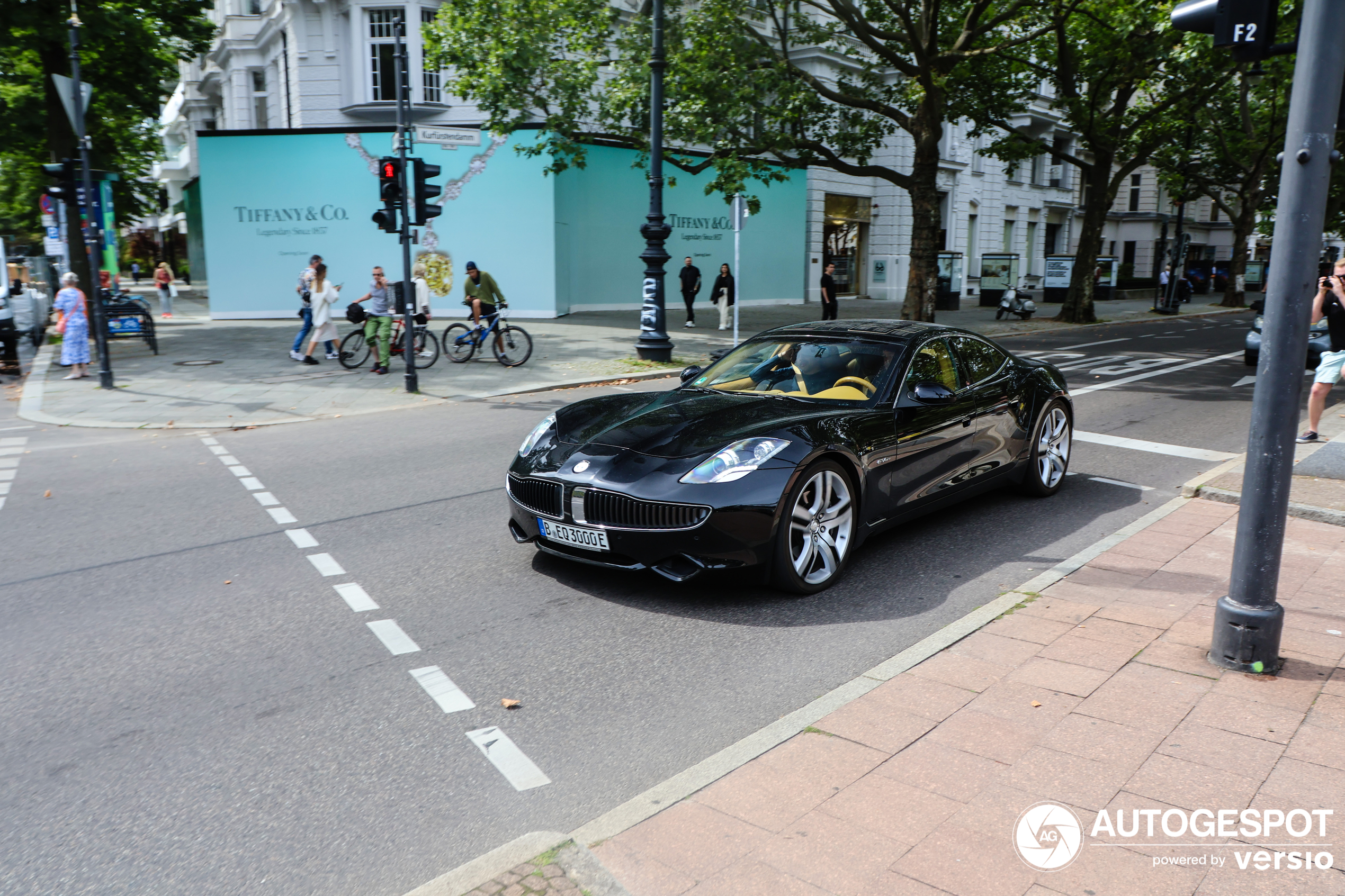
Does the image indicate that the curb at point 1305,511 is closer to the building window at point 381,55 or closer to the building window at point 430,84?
the building window at point 430,84

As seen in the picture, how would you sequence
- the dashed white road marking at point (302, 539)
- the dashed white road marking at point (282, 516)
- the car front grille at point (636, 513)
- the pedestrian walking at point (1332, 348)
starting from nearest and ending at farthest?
1. the car front grille at point (636, 513)
2. the dashed white road marking at point (302, 539)
3. the dashed white road marking at point (282, 516)
4. the pedestrian walking at point (1332, 348)

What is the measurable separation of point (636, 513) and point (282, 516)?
357cm

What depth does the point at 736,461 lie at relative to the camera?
504cm

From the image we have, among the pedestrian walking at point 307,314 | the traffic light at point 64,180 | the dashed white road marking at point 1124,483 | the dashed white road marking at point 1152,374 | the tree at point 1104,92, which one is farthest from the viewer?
the tree at point 1104,92

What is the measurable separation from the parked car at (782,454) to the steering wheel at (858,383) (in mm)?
12

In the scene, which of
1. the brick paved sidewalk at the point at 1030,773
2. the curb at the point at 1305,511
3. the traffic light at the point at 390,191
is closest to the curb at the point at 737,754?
the brick paved sidewalk at the point at 1030,773

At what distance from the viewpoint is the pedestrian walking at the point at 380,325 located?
16.0 metres

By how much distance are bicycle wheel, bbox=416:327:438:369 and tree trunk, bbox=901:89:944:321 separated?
1063cm

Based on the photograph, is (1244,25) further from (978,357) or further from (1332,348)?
(1332,348)

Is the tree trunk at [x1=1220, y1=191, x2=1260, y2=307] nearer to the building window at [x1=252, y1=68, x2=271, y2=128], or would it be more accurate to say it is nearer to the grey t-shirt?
the grey t-shirt

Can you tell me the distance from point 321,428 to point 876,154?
30424 mm

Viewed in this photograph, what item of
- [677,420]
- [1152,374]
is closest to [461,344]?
[1152,374]

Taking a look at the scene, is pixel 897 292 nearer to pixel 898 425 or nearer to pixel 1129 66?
pixel 1129 66

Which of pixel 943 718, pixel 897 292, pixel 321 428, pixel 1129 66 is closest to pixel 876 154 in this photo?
pixel 897 292
